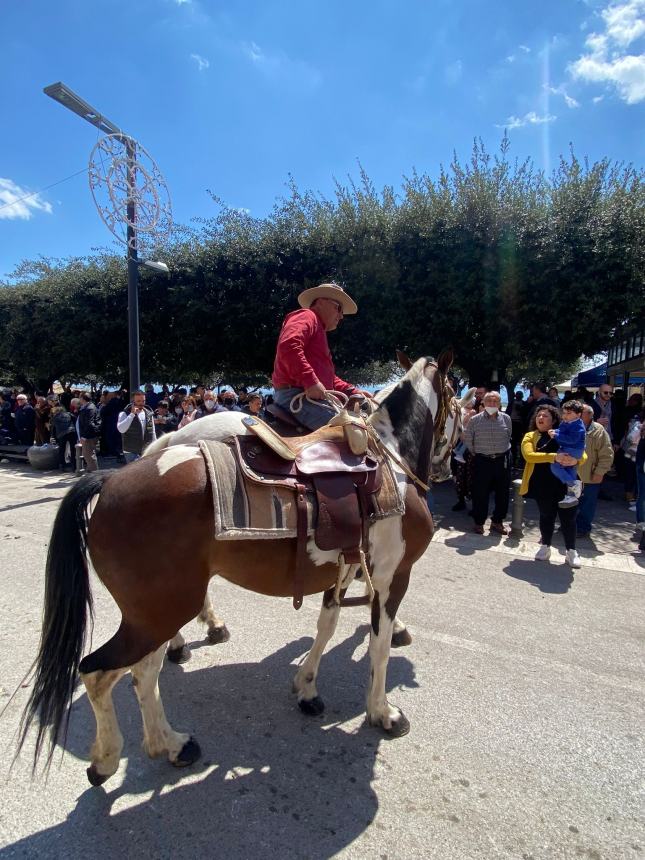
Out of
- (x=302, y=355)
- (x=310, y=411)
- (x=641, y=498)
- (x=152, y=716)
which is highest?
(x=302, y=355)

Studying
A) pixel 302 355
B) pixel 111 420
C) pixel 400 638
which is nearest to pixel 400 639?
pixel 400 638

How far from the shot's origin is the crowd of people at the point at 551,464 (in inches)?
215

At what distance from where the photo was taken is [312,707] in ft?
8.93

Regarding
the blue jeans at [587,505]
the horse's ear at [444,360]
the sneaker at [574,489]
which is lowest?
the blue jeans at [587,505]

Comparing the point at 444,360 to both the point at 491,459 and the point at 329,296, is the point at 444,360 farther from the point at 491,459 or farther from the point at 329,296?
the point at 491,459

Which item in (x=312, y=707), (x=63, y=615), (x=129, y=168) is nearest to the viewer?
(x=63, y=615)

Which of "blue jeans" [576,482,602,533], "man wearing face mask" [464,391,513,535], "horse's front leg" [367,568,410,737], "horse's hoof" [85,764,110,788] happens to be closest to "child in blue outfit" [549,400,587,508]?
"man wearing face mask" [464,391,513,535]

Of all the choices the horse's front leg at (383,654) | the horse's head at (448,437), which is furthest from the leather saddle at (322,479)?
the horse's head at (448,437)

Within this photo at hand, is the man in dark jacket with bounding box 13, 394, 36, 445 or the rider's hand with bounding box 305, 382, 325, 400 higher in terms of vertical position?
the rider's hand with bounding box 305, 382, 325, 400

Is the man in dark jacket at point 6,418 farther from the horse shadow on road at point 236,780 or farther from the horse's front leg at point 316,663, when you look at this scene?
the horse's front leg at point 316,663

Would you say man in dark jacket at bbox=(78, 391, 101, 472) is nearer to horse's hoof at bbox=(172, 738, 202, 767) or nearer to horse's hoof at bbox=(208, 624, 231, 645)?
horse's hoof at bbox=(208, 624, 231, 645)

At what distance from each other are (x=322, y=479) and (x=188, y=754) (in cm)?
157

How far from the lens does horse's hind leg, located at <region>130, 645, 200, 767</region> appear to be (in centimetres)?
232

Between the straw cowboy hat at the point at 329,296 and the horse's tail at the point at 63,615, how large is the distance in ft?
6.68
